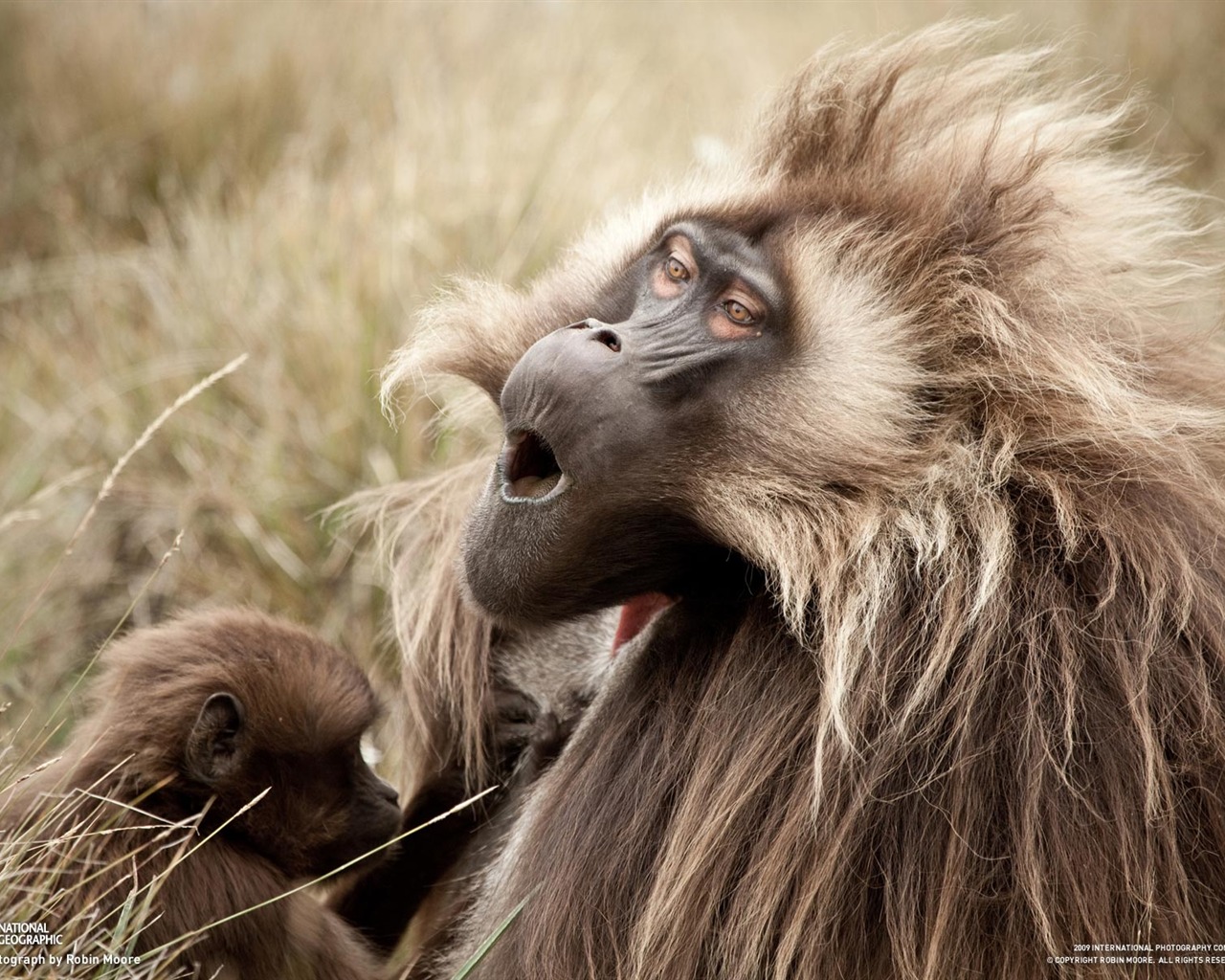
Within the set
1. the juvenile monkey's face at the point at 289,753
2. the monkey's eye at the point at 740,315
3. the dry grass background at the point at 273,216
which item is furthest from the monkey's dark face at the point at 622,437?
the dry grass background at the point at 273,216

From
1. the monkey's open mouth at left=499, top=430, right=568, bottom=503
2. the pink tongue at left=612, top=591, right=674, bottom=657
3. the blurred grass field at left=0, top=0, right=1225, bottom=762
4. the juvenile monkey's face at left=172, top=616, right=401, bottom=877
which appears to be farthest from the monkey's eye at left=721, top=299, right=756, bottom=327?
the juvenile monkey's face at left=172, top=616, right=401, bottom=877

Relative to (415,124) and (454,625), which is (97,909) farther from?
(415,124)

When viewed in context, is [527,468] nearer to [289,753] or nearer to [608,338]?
[608,338]

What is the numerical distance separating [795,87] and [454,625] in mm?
1246

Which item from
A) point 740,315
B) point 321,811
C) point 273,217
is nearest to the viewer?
point 740,315

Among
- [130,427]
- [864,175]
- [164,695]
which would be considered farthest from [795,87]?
[130,427]

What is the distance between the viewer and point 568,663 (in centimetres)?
287

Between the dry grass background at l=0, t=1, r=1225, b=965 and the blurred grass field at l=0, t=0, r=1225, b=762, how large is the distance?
1 centimetres

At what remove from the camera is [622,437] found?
2273 mm

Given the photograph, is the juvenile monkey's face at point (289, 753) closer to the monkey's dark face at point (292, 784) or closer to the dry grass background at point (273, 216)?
the monkey's dark face at point (292, 784)

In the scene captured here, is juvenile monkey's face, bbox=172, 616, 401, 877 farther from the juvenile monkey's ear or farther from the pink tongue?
the pink tongue

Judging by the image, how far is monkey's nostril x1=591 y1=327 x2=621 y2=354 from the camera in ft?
7.72

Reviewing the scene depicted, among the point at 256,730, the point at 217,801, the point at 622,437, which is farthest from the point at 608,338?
the point at 217,801

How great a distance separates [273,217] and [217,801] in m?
3.46
